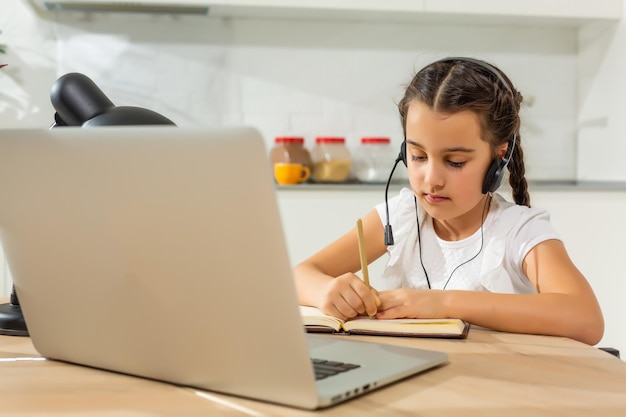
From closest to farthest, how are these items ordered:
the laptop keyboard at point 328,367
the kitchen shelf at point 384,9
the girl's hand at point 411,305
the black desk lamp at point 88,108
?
the laptop keyboard at point 328,367
the black desk lamp at point 88,108
the girl's hand at point 411,305
the kitchen shelf at point 384,9

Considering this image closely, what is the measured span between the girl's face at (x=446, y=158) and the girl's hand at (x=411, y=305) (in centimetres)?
33

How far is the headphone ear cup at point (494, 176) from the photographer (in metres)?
1.47

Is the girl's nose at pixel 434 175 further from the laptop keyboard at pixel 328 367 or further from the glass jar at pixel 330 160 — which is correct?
the glass jar at pixel 330 160

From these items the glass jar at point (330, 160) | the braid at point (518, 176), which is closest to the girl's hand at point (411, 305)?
the braid at point (518, 176)

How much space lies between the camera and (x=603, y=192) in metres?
2.88

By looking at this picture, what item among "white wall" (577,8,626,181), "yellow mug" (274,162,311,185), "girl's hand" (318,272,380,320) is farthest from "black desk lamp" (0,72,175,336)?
"white wall" (577,8,626,181)

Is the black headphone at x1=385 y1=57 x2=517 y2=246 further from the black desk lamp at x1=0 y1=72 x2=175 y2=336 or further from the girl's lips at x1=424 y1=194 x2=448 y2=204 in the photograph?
the black desk lamp at x1=0 y1=72 x2=175 y2=336

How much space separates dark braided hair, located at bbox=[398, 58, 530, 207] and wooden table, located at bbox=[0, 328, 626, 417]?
0.64 m

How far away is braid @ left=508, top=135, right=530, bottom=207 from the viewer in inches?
65.3

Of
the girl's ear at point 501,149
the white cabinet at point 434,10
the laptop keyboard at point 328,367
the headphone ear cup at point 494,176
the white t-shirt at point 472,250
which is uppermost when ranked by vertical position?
the white cabinet at point 434,10

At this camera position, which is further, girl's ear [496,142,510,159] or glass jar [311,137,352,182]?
glass jar [311,137,352,182]

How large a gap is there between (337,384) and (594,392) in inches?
9.7

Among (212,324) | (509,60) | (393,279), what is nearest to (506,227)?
(393,279)

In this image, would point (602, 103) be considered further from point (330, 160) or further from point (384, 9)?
point (330, 160)
